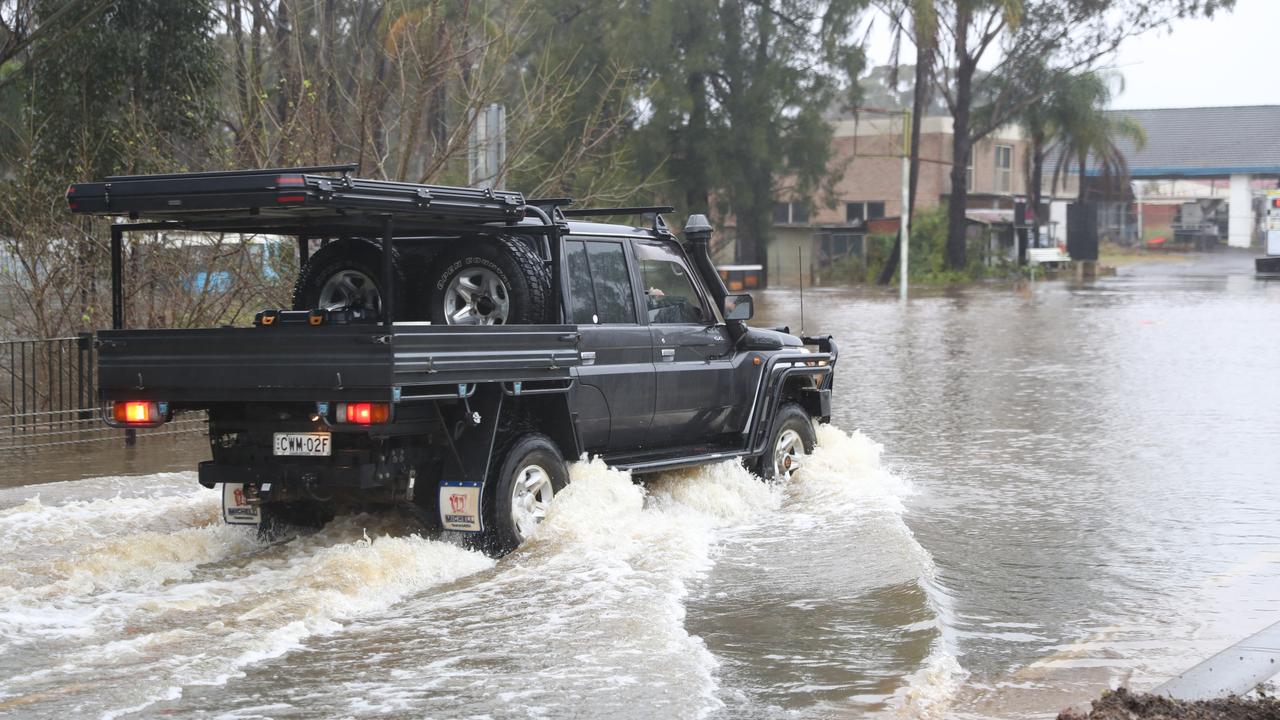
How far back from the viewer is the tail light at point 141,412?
8398 mm

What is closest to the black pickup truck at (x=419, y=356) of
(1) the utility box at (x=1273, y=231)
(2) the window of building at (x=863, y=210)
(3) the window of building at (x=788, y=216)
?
(1) the utility box at (x=1273, y=231)

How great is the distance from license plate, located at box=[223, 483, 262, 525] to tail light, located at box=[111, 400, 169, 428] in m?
0.77

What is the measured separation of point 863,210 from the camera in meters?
72.2

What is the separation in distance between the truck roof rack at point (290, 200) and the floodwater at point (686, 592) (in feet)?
5.92

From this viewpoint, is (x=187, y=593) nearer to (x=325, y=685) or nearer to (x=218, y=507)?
(x=325, y=685)

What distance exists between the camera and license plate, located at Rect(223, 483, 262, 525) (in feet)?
29.7

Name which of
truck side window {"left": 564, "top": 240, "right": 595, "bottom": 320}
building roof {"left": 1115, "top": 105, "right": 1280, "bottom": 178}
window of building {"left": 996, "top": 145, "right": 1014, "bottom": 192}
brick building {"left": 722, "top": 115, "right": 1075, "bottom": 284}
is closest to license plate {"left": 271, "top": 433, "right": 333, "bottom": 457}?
truck side window {"left": 564, "top": 240, "right": 595, "bottom": 320}

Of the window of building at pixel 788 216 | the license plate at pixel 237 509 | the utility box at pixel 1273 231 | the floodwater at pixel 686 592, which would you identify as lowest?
the floodwater at pixel 686 592

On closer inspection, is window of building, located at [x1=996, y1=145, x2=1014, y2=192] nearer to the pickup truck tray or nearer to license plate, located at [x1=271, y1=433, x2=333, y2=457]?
the pickup truck tray

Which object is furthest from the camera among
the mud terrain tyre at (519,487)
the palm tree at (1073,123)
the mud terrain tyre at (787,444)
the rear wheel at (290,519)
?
the palm tree at (1073,123)

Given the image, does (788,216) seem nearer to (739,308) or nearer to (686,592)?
(739,308)

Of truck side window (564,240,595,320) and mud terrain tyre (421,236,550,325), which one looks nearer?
mud terrain tyre (421,236,550,325)

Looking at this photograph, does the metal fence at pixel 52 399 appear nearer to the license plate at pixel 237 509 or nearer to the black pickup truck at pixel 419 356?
the license plate at pixel 237 509

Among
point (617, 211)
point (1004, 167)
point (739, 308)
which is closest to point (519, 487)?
point (617, 211)
